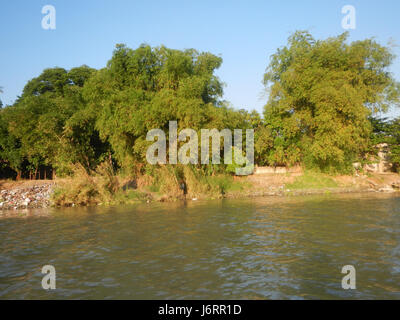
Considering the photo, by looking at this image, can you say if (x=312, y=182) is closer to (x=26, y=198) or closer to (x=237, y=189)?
(x=237, y=189)

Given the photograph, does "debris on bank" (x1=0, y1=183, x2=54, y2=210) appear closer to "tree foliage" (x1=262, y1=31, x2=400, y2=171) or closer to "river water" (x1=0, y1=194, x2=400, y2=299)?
"river water" (x1=0, y1=194, x2=400, y2=299)

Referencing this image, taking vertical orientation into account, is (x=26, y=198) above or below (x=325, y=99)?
below

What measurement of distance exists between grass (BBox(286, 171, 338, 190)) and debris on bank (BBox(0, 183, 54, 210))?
17387mm

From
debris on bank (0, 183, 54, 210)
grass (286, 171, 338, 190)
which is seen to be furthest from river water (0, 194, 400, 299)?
grass (286, 171, 338, 190)

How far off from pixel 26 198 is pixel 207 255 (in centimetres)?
1729

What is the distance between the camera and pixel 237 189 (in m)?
25.6

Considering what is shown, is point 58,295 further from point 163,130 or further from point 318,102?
point 318,102

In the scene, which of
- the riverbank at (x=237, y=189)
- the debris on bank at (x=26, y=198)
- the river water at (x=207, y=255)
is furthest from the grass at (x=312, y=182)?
the debris on bank at (x=26, y=198)

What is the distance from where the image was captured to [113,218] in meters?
15.5

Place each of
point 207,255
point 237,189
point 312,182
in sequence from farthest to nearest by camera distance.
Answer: point 312,182 < point 237,189 < point 207,255

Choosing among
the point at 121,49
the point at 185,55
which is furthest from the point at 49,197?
the point at 185,55

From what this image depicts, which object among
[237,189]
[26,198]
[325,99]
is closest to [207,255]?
[237,189]

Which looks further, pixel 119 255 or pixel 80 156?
pixel 80 156

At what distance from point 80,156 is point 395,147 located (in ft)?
87.3
